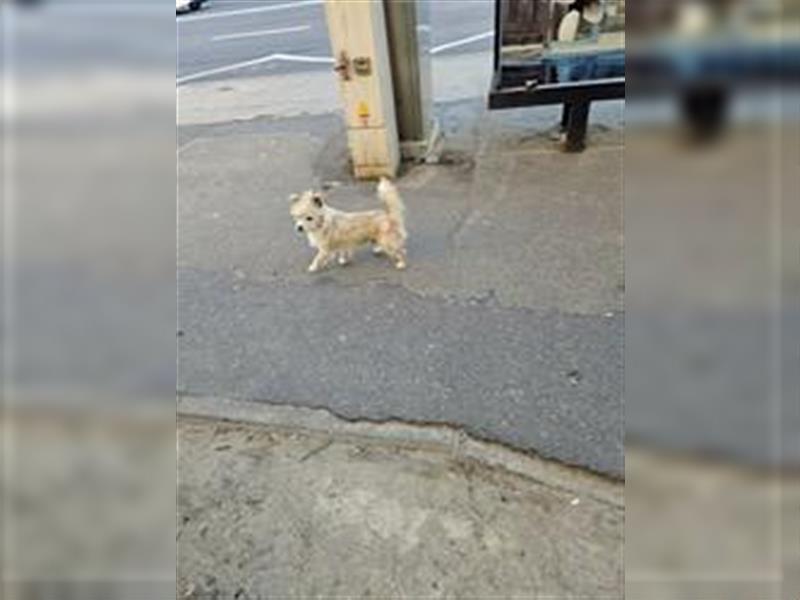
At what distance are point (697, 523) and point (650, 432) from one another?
0.28 m

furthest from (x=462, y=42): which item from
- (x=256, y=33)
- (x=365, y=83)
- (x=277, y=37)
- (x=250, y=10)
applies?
(x=250, y=10)

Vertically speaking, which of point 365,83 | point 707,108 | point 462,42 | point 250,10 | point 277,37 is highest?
point 707,108

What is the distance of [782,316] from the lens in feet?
2.94

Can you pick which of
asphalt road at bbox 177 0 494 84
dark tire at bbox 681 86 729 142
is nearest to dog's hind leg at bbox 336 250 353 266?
dark tire at bbox 681 86 729 142

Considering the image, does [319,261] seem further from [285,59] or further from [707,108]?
[285,59]

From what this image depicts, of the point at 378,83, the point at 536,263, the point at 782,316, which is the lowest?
the point at 536,263

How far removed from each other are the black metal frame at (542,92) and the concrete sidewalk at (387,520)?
3.68m

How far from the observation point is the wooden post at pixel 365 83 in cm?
517

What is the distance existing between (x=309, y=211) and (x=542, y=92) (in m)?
2.56

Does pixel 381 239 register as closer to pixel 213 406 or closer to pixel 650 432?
pixel 213 406

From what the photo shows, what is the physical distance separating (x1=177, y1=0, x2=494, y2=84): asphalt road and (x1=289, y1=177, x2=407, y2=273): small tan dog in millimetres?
5274

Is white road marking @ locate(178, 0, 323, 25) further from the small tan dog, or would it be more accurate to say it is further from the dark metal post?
the small tan dog

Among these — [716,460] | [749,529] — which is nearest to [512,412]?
[749,529]

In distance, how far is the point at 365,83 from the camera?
5395mm
